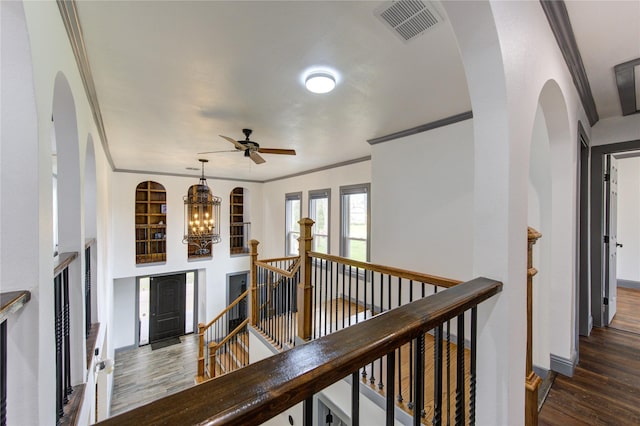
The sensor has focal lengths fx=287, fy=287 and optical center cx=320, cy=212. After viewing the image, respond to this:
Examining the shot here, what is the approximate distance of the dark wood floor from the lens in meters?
1.87

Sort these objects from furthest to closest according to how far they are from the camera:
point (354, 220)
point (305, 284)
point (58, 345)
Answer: point (354, 220) → point (305, 284) → point (58, 345)

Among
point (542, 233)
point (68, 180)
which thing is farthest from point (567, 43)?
point (68, 180)

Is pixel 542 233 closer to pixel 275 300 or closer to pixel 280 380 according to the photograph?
pixel 280 380

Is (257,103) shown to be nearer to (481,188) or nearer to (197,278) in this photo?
(481,188)

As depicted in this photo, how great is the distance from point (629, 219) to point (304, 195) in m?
6.11

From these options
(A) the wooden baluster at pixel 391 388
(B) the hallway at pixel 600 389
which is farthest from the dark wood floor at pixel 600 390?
(A) the wooden baluster at pixel 391 388

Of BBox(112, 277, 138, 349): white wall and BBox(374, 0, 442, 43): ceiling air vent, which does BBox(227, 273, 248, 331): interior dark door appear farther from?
BBox(374, 0, 442, 43): ceiling air vent

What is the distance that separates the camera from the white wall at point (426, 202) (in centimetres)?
312

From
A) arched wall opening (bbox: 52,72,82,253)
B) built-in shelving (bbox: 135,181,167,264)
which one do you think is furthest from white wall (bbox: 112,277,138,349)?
arched wall opening (bbox: 52,72,82,253)

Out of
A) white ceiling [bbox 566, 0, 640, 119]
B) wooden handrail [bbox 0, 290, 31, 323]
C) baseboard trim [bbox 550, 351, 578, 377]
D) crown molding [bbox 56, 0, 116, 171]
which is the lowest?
baseboard trim [bbox 550, 351, 578, 377]

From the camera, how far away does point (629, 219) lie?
5.15 m

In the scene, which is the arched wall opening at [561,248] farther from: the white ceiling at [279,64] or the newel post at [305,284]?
the newel post at [305,284]

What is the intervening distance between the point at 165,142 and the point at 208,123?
129 cm

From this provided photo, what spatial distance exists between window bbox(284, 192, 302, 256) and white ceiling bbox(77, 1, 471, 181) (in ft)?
10.9
